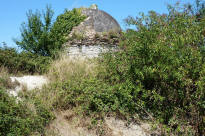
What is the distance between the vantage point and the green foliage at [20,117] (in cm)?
482

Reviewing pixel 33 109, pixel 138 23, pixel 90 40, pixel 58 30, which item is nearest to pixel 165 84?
pixel 138 23

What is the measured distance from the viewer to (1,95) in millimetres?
5590

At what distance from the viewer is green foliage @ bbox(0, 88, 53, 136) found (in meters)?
4.82

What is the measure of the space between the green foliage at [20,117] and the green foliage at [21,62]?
353cm

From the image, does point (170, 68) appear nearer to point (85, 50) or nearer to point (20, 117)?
point (20, 117)

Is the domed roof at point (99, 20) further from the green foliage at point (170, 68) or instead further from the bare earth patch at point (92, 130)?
the bare earth patch at point (92, 130)

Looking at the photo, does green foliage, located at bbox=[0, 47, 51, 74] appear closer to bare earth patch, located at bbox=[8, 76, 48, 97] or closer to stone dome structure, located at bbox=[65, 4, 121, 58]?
bare earth patch, located at bbox=[8, 76, 48, 97]

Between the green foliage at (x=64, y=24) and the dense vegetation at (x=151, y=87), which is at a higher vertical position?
the green foliage at (x=64, y=24)

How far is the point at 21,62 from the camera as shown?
9.38 meters

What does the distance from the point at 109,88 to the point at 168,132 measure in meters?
1.88

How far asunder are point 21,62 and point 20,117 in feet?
15.3

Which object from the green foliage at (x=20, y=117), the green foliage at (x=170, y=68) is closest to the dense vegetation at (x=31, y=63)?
the green foliage at (x=20, y=117)

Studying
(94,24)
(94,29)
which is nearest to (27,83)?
(94,29)

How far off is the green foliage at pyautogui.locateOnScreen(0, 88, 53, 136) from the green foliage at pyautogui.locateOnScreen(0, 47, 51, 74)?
353 cm
